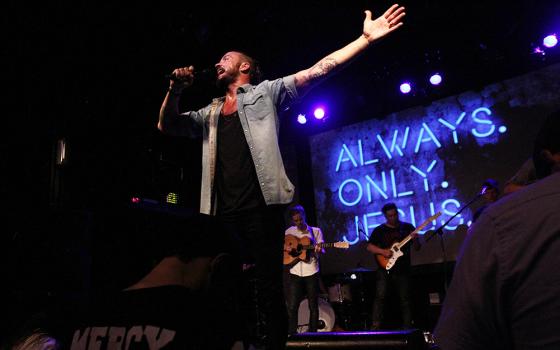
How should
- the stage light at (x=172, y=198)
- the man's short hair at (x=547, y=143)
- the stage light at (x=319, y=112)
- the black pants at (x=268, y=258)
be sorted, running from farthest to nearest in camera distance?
the stage light at (x=319, y=112) → the stage light at (x=172, y=198) → the black pants at (x=268, y=258) → the man's short hair at (x=547, y=143)

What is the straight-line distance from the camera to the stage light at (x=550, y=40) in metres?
7.74

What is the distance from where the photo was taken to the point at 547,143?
103 centimetres

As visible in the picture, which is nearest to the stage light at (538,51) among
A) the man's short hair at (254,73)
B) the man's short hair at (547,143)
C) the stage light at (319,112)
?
the stage light at (319,112)

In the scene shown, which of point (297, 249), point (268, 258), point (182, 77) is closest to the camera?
point (268, 258)

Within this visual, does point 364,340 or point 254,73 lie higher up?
point 254,73

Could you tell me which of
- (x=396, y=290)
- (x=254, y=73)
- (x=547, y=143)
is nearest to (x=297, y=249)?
(x=396, y=290)

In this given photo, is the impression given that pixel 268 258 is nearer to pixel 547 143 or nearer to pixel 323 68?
pixel 323 68

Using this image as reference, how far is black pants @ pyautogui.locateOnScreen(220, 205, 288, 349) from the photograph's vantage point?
8.18 ft

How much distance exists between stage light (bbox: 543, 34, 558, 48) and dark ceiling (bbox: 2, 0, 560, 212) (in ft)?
0.35

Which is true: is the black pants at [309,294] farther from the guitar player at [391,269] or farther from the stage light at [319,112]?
the stage light at [319,112]

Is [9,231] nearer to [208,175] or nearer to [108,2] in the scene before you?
[208,175]

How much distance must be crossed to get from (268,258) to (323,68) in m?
1.30

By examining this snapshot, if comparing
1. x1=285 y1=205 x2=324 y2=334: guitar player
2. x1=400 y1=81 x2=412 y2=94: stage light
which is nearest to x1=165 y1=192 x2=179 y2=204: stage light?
x1=285 y1=205 x2=324 y2=334: guitar player

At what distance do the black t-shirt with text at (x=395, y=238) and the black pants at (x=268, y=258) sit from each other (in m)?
5.44
